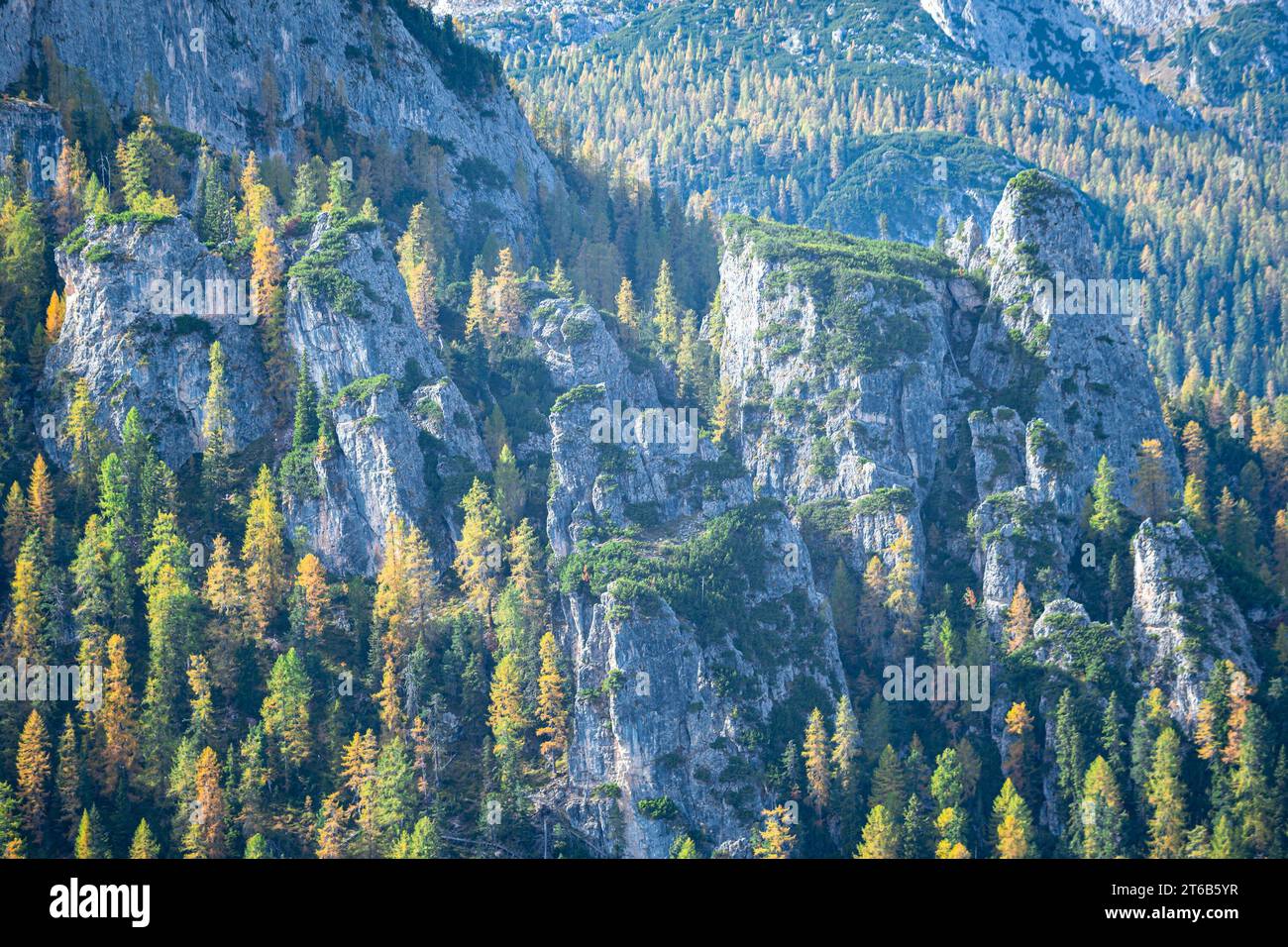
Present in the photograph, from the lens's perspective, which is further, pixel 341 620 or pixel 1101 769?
pixel 341 620

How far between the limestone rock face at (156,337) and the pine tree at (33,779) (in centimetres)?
3058

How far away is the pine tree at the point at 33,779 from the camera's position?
13325 centimetres

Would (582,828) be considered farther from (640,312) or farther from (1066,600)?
(640,312)

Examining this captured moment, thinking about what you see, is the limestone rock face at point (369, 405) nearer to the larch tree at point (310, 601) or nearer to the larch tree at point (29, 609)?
the larch tree at point (310, 601)

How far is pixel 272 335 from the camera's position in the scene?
166 metres

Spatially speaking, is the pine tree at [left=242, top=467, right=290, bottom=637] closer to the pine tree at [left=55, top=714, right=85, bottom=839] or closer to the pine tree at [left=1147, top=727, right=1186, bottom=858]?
the pine tree at [left=55, top=714, right=85, bottom=839]

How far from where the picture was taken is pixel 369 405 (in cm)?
15912

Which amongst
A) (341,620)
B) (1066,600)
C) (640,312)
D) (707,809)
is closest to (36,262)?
(341,620)

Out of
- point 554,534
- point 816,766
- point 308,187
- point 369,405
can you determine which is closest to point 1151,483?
point 816,766

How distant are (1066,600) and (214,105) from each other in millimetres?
91360

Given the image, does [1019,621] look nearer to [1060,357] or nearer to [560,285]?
[1060,357]

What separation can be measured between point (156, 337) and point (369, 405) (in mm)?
19245
